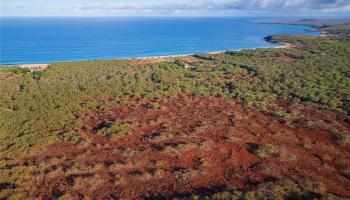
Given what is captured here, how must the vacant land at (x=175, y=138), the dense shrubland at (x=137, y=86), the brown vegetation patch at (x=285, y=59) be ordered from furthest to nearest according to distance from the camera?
the brown vegetation patch at (x=285, y=59) < the dense shrubland at (x=137, y=86) < the vacant land at (x=175, y=138)

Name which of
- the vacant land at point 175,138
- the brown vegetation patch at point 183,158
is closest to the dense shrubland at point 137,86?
the vacant land at point 175,138

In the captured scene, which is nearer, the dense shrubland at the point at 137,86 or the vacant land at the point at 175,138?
the vacant land at the point at 175,138

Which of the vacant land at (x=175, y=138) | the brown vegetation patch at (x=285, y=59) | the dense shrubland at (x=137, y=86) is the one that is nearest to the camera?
the vacant land at (x=175, y=138)

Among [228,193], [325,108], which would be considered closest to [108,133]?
[228,193]

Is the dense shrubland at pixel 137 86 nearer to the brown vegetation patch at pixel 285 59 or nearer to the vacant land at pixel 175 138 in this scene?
the vacant land at pixel 175 138

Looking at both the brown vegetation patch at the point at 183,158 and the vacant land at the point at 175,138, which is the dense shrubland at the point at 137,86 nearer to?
the vacant land at the point at 175,138

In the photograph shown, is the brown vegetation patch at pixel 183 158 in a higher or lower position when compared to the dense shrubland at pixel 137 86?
lower

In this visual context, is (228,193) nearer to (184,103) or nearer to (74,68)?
(184,103)
